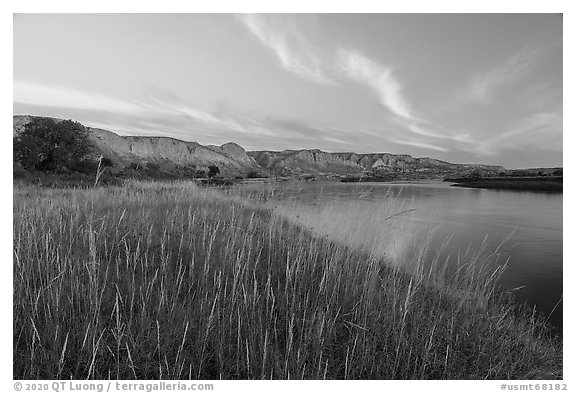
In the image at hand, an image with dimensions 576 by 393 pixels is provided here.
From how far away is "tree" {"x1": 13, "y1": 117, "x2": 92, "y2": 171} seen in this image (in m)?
22.6

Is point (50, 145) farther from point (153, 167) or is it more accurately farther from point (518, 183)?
point (518, 183)

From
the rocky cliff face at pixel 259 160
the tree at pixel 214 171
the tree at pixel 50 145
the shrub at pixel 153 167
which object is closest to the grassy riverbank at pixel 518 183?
the rocky cliff face at pixel 259 160

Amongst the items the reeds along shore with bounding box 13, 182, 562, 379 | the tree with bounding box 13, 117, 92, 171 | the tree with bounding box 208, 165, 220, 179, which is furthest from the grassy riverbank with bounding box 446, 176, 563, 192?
the tree with bounding box 13, 117, 92, 171

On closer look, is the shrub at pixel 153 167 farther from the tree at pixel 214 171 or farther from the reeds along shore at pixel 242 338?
the reeds along shore at pixel 242 338

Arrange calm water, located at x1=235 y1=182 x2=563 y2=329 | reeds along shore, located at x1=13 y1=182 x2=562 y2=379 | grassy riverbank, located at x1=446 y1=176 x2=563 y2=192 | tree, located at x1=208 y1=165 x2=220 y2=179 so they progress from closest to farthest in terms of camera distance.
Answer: reeds along shore, located at x1=13 y1=182 x2=562 y2=379 → calm water, located at x1=235 y1=182 x2=563 y2=329 → tree, located at x1=208 y1=165 x2=220 y2=179 → grassy riverbank, located at x1=446 y1=176 x2=563 y2=192

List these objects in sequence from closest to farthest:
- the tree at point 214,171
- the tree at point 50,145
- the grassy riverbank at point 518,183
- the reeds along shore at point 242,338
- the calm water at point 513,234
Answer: the reeds along shore at point 242,338 < the calm water at point 513,234 < the tree at point 50,145 < the tree at point 214,171 < the grassy riverbank at point 518,183

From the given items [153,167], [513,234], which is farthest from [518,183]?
[153,167]

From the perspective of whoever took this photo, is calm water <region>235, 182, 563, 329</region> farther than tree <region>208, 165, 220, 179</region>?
No

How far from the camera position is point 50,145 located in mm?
23797

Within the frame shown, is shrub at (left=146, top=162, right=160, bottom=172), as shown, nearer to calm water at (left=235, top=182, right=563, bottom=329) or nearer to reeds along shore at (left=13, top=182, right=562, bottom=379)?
calm water at (left=235, top=182, right=563, bottom=329)

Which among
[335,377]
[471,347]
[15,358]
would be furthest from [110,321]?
[471,347]

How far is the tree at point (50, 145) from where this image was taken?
74.0 feet

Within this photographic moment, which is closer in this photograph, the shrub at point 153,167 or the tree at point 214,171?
the tree at point 214,171
